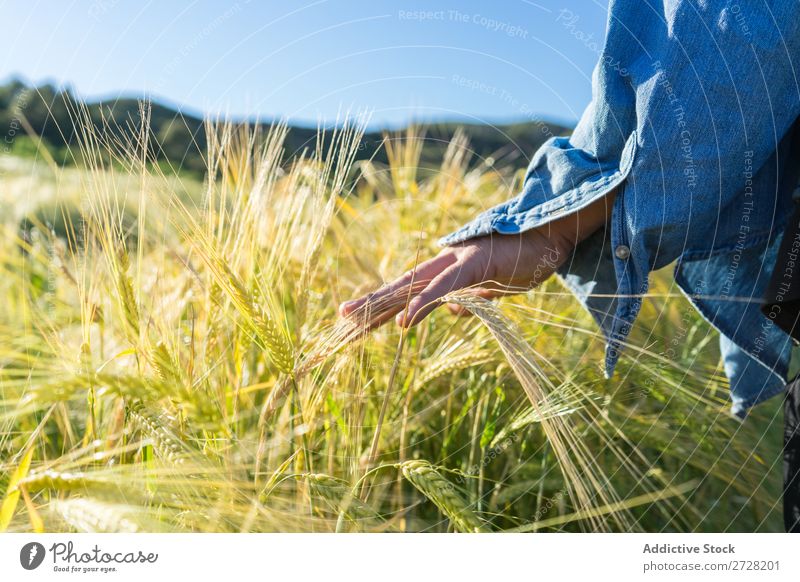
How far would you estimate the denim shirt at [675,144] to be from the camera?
0.59 m

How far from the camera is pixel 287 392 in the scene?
65cm

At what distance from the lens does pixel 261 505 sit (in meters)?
0.55

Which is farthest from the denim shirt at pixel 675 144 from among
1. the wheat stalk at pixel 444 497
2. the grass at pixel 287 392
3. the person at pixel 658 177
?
the wheat stalk at pixel 444 497

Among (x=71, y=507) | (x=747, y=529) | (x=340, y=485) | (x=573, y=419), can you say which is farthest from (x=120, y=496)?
(x=747, y=529)

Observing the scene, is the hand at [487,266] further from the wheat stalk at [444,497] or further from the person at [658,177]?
the wheat stalk at [444,497]

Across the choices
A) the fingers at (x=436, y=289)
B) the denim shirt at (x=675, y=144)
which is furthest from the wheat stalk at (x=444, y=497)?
the denim shirt at (x=675, y=144)

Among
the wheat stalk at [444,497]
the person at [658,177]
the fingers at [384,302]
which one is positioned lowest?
the wheat stalk at [444,497]

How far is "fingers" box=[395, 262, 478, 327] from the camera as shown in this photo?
58 cm

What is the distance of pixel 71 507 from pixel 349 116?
1.58 ft

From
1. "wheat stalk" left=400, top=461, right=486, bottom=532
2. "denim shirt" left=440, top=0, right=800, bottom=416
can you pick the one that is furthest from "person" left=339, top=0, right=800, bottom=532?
"wheat stalk" left=400, top=461, right=486, bottom=532

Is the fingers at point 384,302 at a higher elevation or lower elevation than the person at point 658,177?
lower

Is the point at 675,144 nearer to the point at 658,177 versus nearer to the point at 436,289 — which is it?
the point at 658,177
